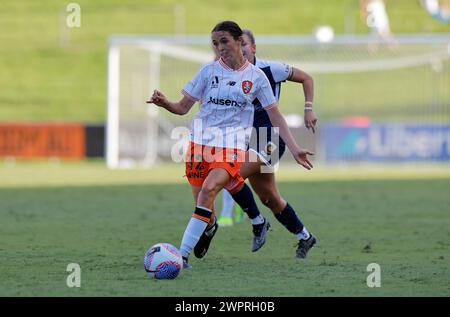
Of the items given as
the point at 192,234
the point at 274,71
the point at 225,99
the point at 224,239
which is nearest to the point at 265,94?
the point at 225,99

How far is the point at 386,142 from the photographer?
25.4m

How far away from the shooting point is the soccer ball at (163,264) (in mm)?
7844

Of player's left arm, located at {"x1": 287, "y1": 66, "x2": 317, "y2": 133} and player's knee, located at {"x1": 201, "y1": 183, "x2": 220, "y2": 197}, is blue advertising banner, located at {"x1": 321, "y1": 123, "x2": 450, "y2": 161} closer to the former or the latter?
player's left arm, located at {"x1": 287, "y1": 66, "x2": 317, "y2": 133}

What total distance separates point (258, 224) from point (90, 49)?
27.9 m

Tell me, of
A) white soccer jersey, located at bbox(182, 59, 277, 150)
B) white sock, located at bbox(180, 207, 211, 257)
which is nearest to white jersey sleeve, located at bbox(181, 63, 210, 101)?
white soccer jersey, located at bbox(182, 59, 277, 150)

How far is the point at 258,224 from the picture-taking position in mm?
9547

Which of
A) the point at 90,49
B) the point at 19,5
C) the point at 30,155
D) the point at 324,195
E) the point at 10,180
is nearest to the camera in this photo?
the point at 324,195

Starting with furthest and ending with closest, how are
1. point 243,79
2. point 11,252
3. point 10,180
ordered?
point 10,180 → point 11,252 → point 243,79

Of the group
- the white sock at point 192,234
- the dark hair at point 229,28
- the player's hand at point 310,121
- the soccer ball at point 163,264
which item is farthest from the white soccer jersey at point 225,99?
the soccer ball at point 163,264

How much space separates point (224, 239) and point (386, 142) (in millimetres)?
15091

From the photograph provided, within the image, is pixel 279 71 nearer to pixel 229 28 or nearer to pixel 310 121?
pixel 310 121
